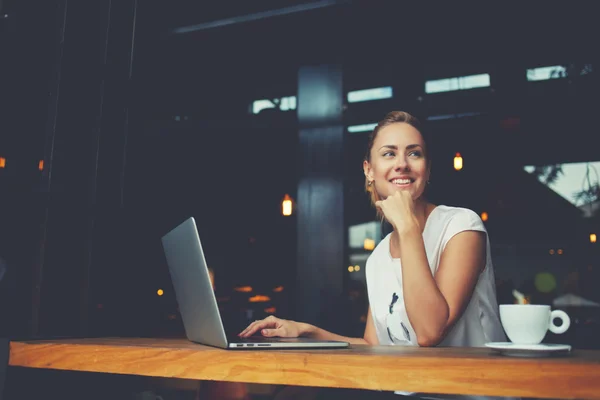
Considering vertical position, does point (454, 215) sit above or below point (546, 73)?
below

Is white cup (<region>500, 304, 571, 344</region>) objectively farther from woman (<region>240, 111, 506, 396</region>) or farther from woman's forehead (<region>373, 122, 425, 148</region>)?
woman's forehead (<region>373, 122, 425, 148</region>)

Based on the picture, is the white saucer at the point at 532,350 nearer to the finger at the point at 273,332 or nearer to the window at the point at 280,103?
the finger at the point at 273,332

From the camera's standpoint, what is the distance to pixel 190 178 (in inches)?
234

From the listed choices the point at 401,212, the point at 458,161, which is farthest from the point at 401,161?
the point at 458,161

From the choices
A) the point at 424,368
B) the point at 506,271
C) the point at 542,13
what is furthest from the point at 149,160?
the point at 506,271

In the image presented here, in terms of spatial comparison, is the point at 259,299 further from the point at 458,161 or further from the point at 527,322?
the point at 527,322

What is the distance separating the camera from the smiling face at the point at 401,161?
1.67m

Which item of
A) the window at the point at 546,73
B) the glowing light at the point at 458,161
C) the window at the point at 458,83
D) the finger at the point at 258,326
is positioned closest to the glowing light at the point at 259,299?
the glowing light at the point at 458,161


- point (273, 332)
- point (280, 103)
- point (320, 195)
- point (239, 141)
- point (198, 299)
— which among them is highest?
point (280, 103)

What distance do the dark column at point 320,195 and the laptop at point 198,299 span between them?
2555mm

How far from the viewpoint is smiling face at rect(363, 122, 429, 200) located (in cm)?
167

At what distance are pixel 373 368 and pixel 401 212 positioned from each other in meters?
0.56

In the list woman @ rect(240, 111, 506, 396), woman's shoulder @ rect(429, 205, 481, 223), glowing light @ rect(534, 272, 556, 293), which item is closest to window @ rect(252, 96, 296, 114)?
woman @ rect(240, 111, 506, 396)

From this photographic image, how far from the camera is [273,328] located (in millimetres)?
1395
